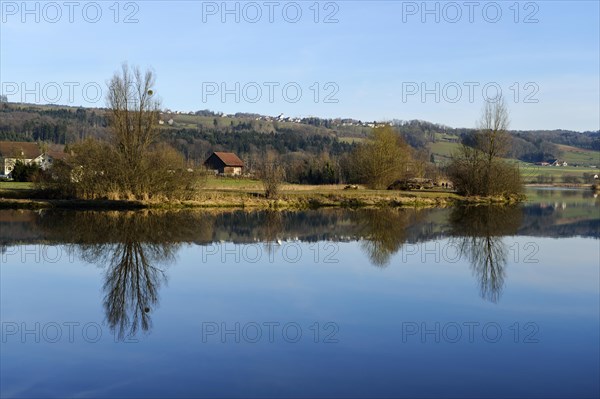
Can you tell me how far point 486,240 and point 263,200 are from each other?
1841 centimetres

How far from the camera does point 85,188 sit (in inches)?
1467

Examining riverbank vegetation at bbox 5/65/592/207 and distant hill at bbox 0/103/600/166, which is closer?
riverbank vegetation at bbox 5/65/592/207

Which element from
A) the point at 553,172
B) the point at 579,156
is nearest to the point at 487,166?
the point at 553,172

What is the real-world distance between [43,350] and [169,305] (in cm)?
314

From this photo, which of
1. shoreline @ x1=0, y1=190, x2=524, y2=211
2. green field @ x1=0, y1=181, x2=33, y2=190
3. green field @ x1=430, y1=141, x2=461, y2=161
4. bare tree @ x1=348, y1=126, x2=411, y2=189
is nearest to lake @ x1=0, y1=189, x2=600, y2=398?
shoreline @ x1=0, y1=190, x2=524, y2=211

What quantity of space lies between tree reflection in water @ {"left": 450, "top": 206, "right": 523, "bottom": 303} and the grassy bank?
6080 mm

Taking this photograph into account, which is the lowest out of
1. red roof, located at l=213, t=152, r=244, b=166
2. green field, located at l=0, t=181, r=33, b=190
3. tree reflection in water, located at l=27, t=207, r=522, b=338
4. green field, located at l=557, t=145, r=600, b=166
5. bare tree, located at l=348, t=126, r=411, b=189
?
tree reflection in water, located at l=27, t=207, r=522, b=338

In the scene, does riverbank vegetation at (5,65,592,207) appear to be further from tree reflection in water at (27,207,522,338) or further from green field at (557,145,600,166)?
green field at (557,145,600,166)

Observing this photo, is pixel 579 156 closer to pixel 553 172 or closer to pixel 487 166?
pixel 553 172

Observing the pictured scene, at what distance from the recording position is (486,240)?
23.1 m

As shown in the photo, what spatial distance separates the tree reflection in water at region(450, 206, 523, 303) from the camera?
15266mm

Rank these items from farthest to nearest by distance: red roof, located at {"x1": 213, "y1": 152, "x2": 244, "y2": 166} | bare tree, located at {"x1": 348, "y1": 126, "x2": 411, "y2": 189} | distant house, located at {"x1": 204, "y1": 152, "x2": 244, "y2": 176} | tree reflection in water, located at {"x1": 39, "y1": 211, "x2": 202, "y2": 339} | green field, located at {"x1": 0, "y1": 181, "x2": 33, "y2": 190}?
red roof, located at {"x1": 213, "y1": 152, "x2": 244, "y2": 166} → distant house, located at {"x1": 204, "y1": 152, "x2": 244, "y2": 176} → bare tree, located at {"x1": 348, "y1": 126, "x2": 411, "y2": 189} → green field, located at {"x1": 0, "y1": 181, "x2": 33, "y2": 190} → tree reflection in water, located at {"x1": 39, "y1": 211, "x2": 202, "y2": 339}

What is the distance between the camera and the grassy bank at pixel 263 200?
3578 cm

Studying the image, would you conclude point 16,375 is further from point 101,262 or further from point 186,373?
point 101,262
